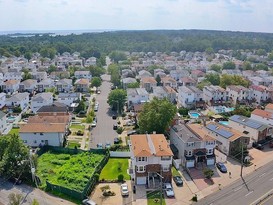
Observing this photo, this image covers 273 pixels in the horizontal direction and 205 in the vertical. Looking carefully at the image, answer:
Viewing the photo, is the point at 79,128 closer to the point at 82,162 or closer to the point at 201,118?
the point at 82,162

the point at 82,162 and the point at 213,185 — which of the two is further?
the point at 82,162

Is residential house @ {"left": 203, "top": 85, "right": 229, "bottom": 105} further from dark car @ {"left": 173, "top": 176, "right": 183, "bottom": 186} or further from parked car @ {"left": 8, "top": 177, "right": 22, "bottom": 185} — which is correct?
parked car @ {"left": 8, "top": 177, "right": 22, "bottom": 185}

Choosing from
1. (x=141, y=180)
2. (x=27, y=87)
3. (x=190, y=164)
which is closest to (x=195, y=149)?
(x=190, y=164)

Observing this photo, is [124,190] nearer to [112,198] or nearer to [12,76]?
[112,198]

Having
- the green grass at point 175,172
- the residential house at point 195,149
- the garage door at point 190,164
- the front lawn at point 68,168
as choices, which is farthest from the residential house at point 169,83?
the green grass at point 175,172

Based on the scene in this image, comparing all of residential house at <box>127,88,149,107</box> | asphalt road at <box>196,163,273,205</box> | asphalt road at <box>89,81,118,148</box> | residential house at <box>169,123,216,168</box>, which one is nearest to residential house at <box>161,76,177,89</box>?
residential house at <box>127,88,149,107</box>

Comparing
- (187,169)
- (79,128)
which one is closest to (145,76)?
(79,128)
